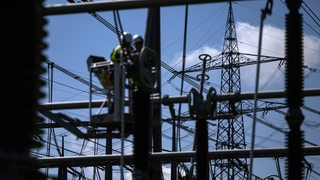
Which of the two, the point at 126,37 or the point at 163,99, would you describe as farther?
the point at 163,99

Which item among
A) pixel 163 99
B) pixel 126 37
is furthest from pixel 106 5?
pixel 163 99

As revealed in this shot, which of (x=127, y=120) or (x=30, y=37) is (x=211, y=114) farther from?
(x=30, y=37)

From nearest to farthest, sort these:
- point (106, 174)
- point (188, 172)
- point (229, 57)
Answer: point (188, 172) < point (106, 174) < point (229, 57)

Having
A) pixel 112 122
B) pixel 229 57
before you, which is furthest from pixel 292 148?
pixel 229 57

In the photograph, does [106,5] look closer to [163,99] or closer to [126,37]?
[126,37]

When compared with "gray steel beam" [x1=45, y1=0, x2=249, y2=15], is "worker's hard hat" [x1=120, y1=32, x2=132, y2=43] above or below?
below

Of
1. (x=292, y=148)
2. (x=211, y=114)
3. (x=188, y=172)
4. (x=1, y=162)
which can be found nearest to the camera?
(x=1, y=162)

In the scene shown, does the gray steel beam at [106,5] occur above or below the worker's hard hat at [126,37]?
above

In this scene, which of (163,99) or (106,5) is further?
(163,99)

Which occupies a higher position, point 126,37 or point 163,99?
point 126,37

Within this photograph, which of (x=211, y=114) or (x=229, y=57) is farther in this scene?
(x=229, y=57)

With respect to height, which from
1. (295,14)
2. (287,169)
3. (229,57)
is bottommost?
(287,169)

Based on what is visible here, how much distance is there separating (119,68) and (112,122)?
1.77ft

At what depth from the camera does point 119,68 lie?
229 inches
